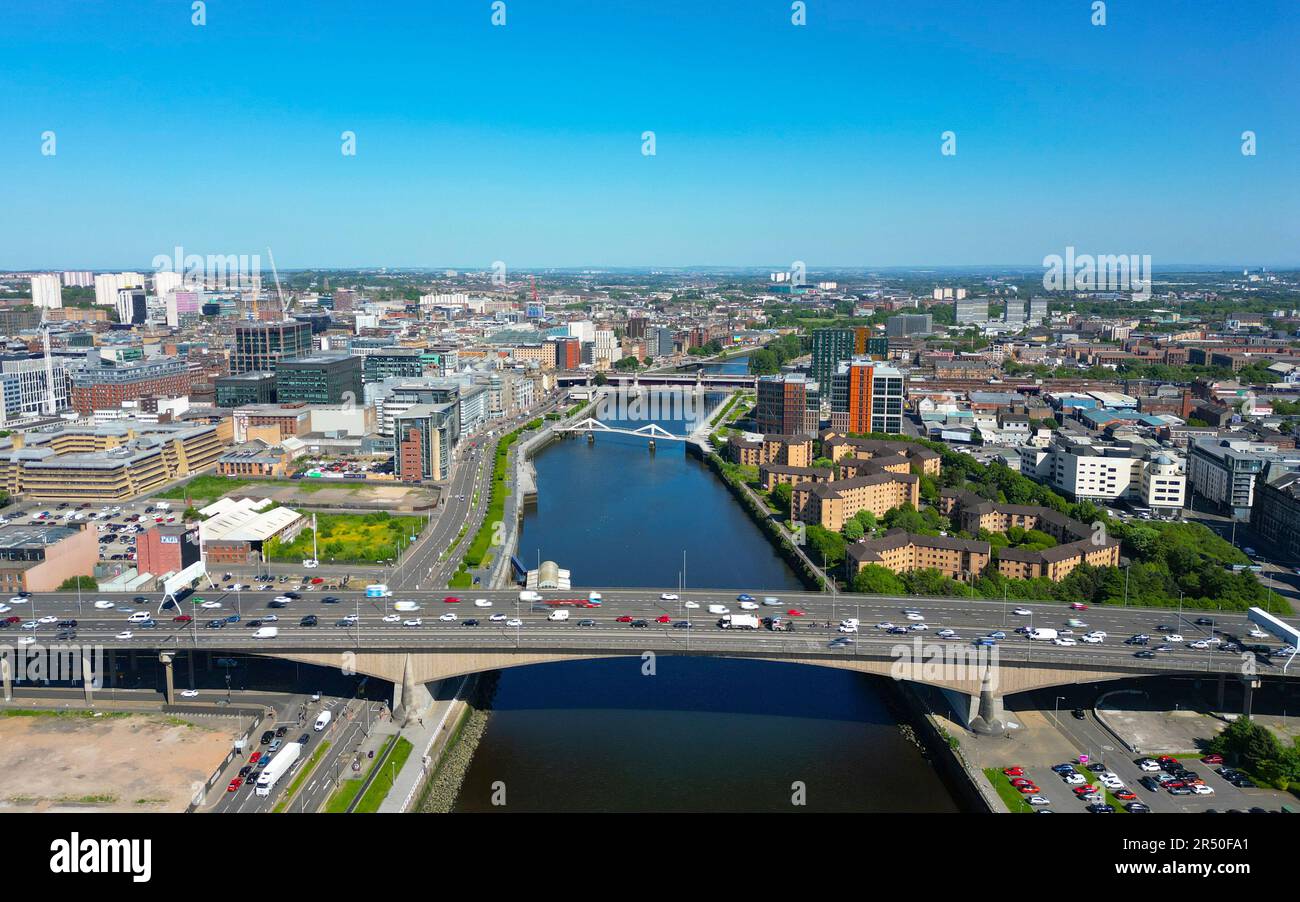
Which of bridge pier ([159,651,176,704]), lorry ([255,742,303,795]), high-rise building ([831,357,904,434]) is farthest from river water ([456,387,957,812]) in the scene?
high-rise building ([831,357,904,434])

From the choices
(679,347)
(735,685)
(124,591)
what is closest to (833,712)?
(735,685)

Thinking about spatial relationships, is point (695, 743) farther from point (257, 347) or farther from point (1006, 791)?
point (257, 347)

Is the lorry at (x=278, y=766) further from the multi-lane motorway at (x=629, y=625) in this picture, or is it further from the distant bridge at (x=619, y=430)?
the distant bridge at (x=619, y=430)

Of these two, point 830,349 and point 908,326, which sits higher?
point 908,326

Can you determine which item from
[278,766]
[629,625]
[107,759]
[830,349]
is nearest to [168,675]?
[107,759]

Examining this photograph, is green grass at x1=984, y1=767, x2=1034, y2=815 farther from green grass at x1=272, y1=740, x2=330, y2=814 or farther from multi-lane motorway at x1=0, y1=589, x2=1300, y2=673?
green grass at x1=272, y1=740, x2=330, y2=814
